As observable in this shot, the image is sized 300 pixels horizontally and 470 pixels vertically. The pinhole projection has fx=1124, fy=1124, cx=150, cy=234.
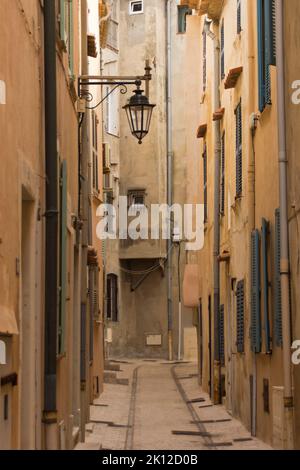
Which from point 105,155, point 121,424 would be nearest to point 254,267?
point 121,424

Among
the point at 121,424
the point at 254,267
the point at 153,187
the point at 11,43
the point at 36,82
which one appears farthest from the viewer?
the point at 153,187

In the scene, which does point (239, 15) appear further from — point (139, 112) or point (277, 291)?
point (277, 291)

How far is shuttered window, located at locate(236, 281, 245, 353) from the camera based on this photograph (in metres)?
16.6

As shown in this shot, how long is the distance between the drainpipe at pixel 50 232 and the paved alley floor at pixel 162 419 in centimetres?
421

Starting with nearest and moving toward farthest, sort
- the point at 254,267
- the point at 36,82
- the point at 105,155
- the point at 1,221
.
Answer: the point at 1,221 < the point at 36,82 < the point at 254,267 < the point at 105,155

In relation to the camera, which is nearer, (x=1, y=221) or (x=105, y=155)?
(x=1, y=221)

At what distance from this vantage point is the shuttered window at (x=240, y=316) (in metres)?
16.6

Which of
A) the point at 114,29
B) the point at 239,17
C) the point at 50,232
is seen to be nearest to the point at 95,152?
the point at 239,17

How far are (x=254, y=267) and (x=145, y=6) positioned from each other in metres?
26.6

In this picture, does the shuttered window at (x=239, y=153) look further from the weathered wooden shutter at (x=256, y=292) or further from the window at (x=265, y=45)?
the window at (x=265, y=45)

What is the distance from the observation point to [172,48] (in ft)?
131

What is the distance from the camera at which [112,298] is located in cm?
3888

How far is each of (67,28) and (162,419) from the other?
26.1 feet
